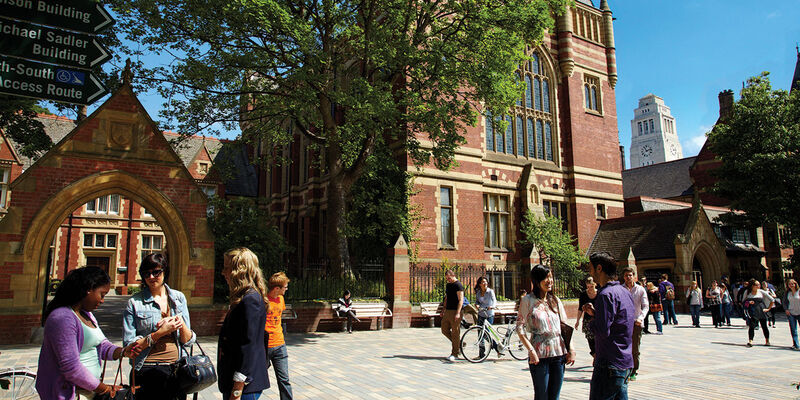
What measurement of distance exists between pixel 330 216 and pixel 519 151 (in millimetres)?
12812

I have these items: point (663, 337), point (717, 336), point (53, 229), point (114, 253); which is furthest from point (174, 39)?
point (114, 253)

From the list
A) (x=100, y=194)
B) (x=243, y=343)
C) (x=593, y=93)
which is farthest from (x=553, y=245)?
(x=243, y=343)

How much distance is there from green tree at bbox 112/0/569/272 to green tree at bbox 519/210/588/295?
378 inches

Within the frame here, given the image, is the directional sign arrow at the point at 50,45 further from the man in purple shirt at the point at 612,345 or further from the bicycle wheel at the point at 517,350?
the bicycle wheel at the point at 517,350

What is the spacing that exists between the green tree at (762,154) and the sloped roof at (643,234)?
4314 millimetres

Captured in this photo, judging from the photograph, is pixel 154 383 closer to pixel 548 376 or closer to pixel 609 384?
pixel 548 376

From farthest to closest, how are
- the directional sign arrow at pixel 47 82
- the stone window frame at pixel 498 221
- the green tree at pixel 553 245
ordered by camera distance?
the stone window frame at pixel 498 221 → the green tree at pixel 553 245 → the directional sign arrow at pixel 47 82

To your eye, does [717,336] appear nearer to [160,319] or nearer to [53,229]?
[160,319]

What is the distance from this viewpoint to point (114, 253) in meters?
39.7

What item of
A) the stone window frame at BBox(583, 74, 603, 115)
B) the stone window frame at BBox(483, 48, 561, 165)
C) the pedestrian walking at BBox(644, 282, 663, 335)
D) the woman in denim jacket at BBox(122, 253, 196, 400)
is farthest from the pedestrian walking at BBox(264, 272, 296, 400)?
the stone window frame at BBox(583, 74, 603, 115)

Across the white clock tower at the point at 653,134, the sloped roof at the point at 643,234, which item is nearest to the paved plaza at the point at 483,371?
the sloped roof at the point at 643,234

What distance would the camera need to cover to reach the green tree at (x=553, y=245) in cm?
2408

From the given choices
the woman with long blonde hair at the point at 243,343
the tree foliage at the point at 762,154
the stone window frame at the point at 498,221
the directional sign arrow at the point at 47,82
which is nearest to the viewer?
the woman with long blonde hair at the point at 243,343

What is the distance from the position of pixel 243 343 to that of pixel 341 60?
523 inches
